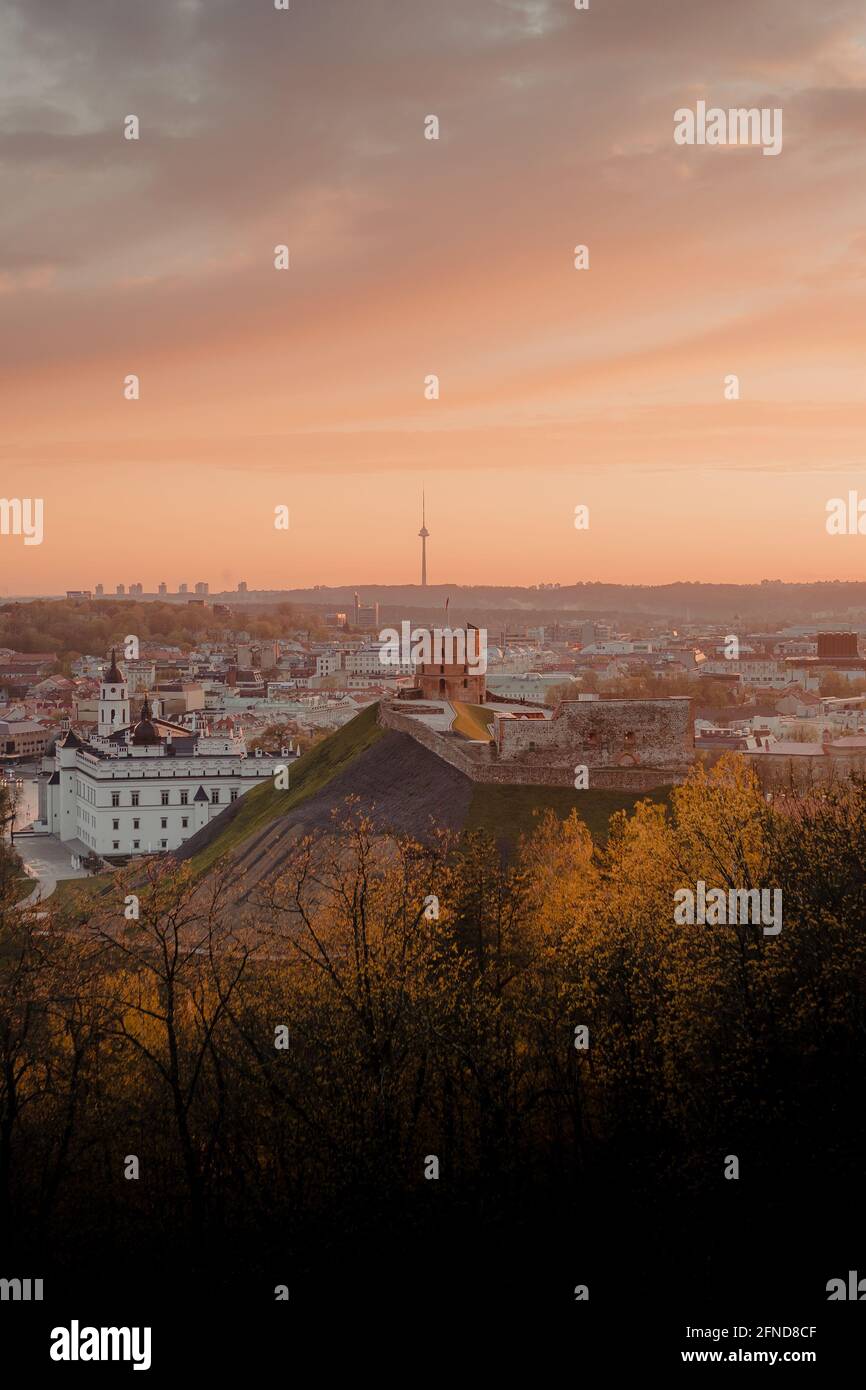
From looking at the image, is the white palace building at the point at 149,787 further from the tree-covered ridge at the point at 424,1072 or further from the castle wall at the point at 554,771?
the tree-covered ridge at the point at 424,1072

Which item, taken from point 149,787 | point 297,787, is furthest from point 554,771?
point 149,787

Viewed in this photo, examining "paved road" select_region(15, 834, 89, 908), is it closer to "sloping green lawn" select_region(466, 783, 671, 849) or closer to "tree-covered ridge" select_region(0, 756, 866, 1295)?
"sloping green lawn" select_region(466, 783, 671, 849)

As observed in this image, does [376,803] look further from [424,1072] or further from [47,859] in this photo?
[47,859]

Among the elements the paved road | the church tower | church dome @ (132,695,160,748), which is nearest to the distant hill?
the paved road

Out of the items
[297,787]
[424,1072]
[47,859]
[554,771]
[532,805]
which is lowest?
[47,859]

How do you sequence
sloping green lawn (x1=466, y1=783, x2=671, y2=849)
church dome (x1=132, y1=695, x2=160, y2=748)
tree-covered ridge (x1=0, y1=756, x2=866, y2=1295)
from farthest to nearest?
1. church dome (x1=132, y1=695, x2=160, y2=748)
2. sloping green lawn (x1=466, y1=783, x2=671, y2=849)
3. tree-covered ridge (x1=0, y1=756, x2=866, y2=1295)
